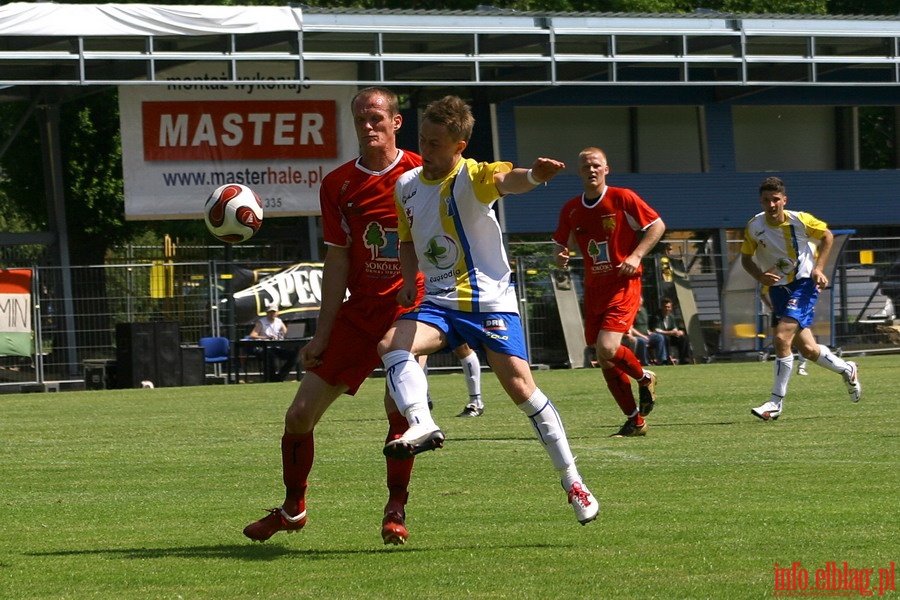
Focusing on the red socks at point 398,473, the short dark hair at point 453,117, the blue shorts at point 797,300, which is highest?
the short dark hair at point 453,117

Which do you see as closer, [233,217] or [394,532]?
[394,532]

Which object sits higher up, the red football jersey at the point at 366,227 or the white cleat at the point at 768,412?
the red football jersey at the point at 366,227

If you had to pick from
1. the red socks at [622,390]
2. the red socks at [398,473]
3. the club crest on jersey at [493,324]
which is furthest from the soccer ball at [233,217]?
the red socks at [622,390]

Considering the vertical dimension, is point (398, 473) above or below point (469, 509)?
above

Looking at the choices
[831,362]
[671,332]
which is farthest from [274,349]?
[831,362]

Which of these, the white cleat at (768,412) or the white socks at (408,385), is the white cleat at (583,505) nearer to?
the white socks at (408,385)

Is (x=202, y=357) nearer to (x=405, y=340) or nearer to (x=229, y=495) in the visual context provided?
(x=229, y=495)

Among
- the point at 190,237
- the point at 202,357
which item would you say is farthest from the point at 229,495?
the point at 190,237

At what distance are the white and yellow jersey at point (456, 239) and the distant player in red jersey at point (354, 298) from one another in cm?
29

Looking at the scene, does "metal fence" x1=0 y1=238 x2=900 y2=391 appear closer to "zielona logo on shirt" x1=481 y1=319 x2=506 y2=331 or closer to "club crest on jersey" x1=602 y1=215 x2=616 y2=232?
"club crest on jersey" x1=602 y1=215 x2=616 y2=232

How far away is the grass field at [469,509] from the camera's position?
18.1 feet

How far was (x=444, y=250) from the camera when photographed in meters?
6.49

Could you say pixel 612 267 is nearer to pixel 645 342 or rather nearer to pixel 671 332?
pixel 645 342

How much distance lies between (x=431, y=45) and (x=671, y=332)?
24.2ft
